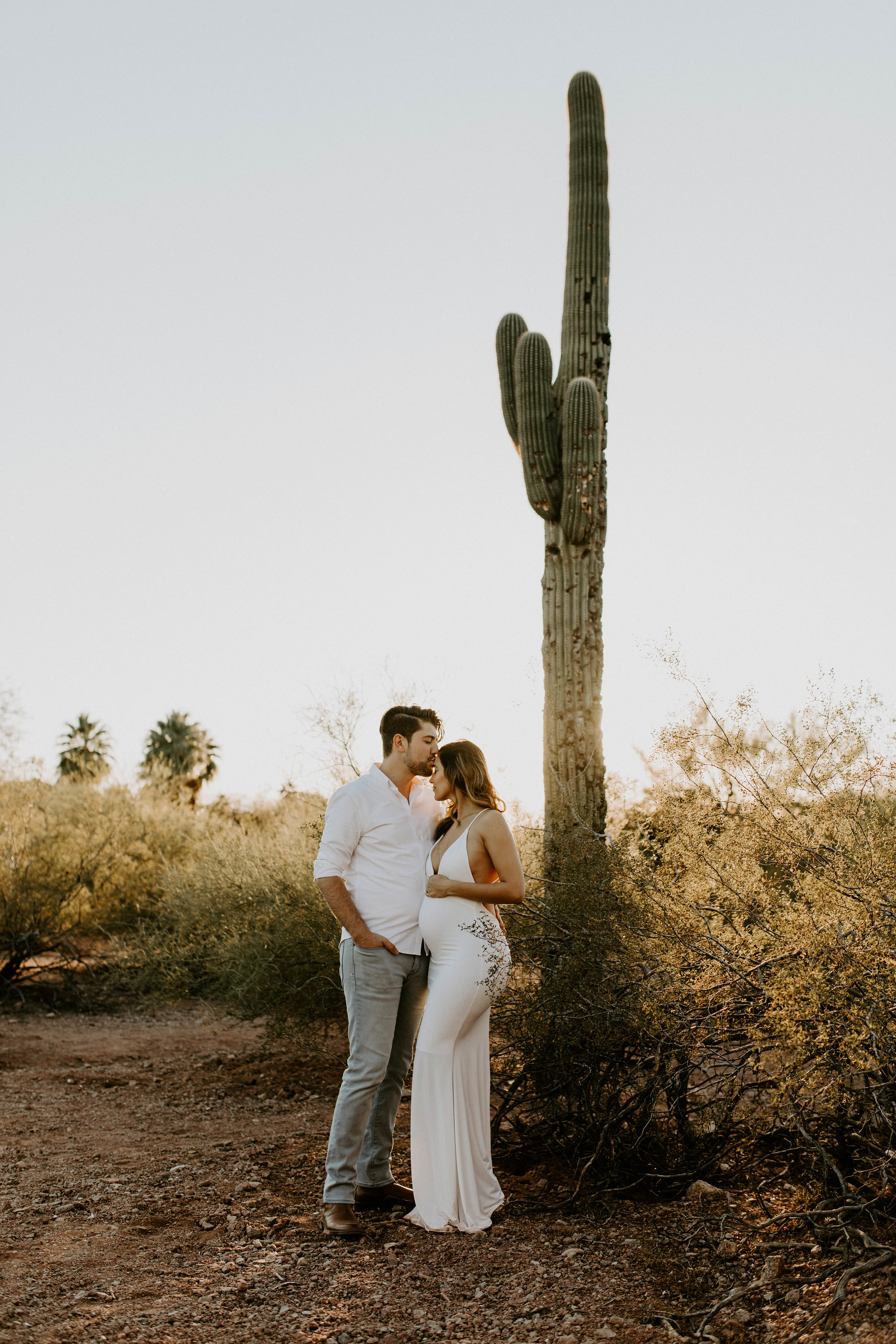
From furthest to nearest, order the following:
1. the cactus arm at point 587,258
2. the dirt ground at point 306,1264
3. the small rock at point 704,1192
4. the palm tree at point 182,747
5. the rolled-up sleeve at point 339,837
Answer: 1. the palm tree at point 182,747
2. the cactus arm at point 587,258
3. the rolled-up sleeve at point 339,837
4. the small rock at point 704,1192
5. the dirt ground at point 306,1264

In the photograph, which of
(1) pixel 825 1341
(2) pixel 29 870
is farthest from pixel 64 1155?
(2) pixel 29 870

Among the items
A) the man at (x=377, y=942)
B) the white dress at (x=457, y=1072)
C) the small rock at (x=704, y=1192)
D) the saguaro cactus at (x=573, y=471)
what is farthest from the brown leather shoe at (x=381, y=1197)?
the saguaro cactus at (x=573, y=471)

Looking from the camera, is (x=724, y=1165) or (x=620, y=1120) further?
(x=724, y=1165)

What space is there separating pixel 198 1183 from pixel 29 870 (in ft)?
24.5

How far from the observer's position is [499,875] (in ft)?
14.0

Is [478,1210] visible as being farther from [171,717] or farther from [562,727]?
[171,717]

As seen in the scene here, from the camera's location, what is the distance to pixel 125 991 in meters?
11.9

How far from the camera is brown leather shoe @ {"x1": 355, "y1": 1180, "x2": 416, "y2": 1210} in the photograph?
4398 millimetres

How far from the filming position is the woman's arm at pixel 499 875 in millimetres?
4195

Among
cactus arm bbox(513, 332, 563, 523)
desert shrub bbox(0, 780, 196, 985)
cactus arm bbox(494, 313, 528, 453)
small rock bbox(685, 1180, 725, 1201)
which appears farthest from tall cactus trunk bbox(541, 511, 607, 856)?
desert shrub bbox(0, 780, 196, 985)

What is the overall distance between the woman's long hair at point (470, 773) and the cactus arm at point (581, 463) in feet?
9.29

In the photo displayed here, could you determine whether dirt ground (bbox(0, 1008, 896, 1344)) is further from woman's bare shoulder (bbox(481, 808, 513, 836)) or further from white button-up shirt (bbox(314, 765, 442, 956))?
woman's bare shoulder (bbox(481, 808, 513, 836))

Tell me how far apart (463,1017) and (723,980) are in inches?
41.1

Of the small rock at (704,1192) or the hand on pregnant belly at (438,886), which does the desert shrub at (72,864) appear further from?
the small rock at (704,1192)
